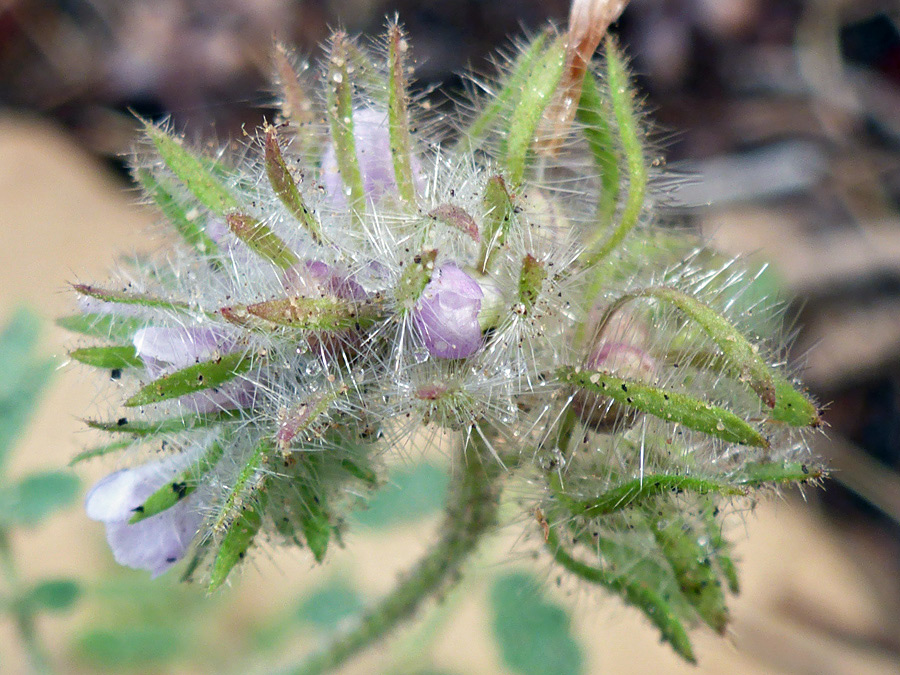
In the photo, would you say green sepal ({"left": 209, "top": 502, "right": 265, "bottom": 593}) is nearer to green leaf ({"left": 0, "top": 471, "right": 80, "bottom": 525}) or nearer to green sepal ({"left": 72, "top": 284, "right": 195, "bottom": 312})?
green sepal ({"left": 72, "top": 284, "right": 195, "bottom": 312})

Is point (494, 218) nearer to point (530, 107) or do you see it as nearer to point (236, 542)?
point (530, 107)

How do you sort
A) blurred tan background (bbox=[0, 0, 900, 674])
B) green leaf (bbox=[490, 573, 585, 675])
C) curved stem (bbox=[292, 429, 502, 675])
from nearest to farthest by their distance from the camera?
curved stem (bbox=[292, 429, 502, 675]) → green leaf (bbox=[490, 573, 585, 675]) → blurred tan background (bbox=[0, 0, 900, 674])

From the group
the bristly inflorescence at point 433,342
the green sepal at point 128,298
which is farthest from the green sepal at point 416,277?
the green sepal at point 128,298

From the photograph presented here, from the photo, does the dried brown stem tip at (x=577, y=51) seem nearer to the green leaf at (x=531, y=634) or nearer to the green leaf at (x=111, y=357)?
the green leaf at (x=111, y=357)

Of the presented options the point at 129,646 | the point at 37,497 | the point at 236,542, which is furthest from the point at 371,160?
the point at 129,646

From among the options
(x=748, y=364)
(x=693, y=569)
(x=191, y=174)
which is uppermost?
(x=191, y=174)

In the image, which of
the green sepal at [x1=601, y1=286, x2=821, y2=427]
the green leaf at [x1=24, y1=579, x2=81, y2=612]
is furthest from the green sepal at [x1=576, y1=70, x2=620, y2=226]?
the green leaf at [x1=24, y1=579, x2=81, y2=612]

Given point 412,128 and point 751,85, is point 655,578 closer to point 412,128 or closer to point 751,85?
point 412,128
